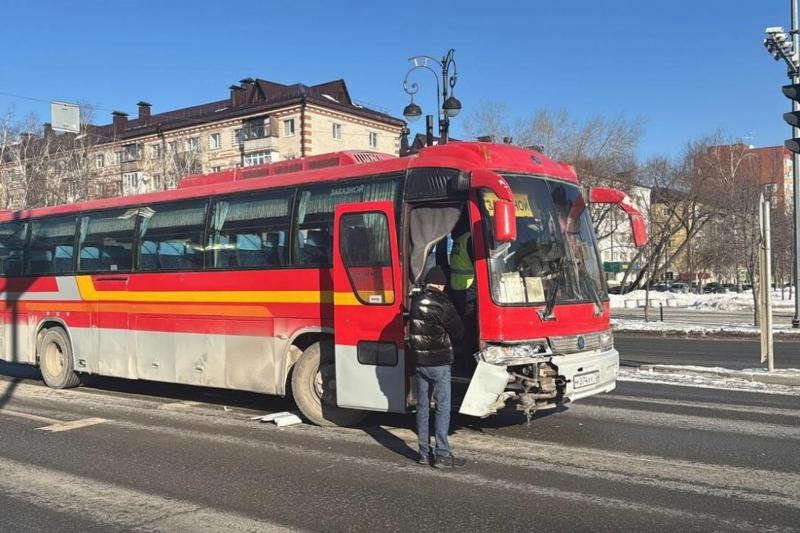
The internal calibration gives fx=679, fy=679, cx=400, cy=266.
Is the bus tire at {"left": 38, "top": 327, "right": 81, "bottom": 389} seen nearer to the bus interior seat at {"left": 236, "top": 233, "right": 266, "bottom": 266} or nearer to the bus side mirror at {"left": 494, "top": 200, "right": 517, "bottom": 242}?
the bus interior seat at {"left": 236, "top": 233, "right": 266, "bottom": 266}

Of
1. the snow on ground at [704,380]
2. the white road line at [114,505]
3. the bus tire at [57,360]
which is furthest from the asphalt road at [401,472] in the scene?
the bus tire at [57,360]

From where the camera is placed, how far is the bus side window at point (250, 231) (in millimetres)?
8625

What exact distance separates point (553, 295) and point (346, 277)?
7.52 feet

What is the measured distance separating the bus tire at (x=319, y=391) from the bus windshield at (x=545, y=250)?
97.3 inches

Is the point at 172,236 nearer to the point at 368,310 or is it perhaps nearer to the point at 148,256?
the point at 148,256

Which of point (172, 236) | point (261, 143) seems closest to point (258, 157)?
point (261, 143)

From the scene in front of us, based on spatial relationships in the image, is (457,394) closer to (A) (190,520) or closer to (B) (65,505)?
(A) (190,520)

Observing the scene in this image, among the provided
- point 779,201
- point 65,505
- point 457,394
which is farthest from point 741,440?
point 779,201

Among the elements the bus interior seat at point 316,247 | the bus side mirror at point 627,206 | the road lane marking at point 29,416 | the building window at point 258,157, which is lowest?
the road lane marking at point 29,416

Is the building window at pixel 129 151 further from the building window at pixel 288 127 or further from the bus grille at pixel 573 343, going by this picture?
the bus grille at pixel 573 343

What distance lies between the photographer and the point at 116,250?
35.2 ft

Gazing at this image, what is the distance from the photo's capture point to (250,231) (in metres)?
8.95

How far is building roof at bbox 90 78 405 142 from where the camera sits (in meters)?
57.2

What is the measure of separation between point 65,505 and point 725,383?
33.6 feet
